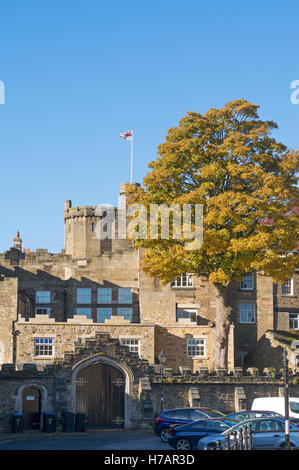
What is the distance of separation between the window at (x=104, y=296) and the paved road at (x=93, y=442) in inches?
845

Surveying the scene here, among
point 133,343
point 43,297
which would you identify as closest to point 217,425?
point 133,343

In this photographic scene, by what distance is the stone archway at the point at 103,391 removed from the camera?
1774 inches

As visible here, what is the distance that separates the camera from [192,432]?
35250 mm

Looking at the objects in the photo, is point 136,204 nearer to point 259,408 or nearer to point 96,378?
point 96,378

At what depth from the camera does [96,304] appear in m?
64.1

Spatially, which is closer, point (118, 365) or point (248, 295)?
point (118, 365)

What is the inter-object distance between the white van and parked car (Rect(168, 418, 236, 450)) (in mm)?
7119

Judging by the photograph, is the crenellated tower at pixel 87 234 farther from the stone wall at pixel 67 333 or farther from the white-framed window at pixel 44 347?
the white-framed window at pixel 44 347

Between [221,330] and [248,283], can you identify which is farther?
[248,283]

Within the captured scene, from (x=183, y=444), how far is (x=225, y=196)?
60.5 ft

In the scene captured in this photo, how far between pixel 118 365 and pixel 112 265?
64.5 feet

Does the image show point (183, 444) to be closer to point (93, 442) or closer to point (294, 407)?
point (93, 442)

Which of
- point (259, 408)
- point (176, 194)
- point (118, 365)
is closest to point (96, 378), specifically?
point (118, 365)

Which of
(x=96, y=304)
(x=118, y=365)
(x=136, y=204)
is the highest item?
(x=136, y=204)
